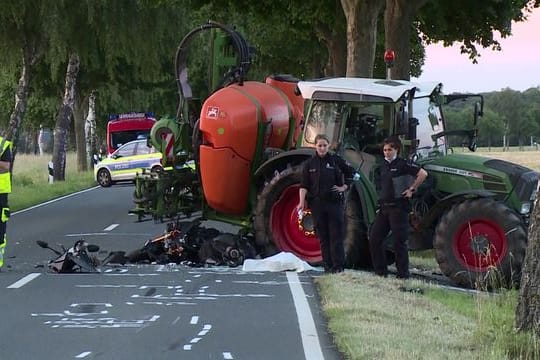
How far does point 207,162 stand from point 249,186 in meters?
0.70

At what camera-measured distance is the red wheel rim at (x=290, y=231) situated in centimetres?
1236

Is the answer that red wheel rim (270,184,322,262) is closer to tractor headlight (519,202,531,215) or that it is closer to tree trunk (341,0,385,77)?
tractor headlight (519,202,531,215)

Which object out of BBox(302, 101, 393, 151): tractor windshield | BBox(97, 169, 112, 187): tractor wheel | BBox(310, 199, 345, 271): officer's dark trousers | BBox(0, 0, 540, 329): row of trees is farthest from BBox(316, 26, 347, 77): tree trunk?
BBox(310, 199, 345, 271): officer's dark trousers

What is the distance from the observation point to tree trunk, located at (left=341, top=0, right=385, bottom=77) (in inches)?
805

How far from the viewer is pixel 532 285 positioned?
22.3ft

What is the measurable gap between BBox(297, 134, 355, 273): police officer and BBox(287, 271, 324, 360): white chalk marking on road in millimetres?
681

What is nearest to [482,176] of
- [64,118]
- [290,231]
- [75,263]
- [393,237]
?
[393,237]

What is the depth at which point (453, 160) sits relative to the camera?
466 inches

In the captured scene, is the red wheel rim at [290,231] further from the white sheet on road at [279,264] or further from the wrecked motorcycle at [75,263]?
the wrecked motorcycle at [75,263]

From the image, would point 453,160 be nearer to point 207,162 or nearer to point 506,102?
point 207,162

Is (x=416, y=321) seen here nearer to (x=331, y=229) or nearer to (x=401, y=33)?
(x=331, y=229)

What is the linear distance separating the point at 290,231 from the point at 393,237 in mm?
1999

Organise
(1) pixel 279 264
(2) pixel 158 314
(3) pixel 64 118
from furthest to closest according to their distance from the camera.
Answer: (3) pixel 64 118 → (1) pixel 279 264 → (2) pixel 158 314

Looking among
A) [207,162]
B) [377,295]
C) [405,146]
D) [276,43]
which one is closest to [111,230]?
[207,162]
